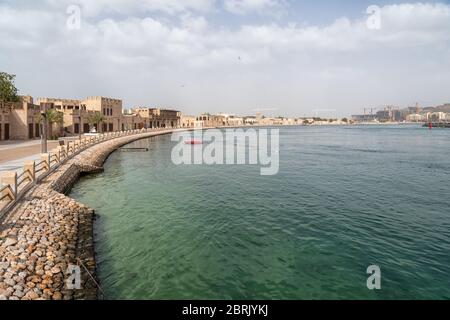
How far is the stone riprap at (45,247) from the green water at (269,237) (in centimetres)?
76

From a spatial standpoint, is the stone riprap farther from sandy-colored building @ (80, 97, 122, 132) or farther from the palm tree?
sandy-colored building @ (80, 97, 122, 132)

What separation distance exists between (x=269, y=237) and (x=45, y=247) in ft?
32.2

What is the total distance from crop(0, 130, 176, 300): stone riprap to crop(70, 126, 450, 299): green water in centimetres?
76

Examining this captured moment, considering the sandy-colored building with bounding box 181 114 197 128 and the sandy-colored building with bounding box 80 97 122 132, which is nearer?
the sandy-colored building with bounding box 80 97 122 132

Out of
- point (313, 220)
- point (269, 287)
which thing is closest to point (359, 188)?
point (313, 220)

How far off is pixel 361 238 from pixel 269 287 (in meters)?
6.78

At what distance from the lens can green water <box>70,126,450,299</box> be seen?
11.0m

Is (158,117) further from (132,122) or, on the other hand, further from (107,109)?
(107,109)

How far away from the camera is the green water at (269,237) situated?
1105cm

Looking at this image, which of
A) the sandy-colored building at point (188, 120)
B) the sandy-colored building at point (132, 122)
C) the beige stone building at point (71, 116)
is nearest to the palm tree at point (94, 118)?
the beige stone building at point (71, 116)

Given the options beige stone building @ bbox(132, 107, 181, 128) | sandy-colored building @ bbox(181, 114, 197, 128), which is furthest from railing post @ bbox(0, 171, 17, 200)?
sandy-colored building @ bbox(181, 114, 197, 128)

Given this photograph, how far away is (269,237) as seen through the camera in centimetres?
1537

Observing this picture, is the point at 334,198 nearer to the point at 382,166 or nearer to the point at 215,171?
the point at 215,171

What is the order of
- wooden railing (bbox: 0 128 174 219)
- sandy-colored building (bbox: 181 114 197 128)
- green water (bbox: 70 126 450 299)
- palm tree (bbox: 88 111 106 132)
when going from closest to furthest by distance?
green water (bbox: 70 126 450 299) < wooden railing (bbox: 0 128 174 219) < palm tree (bbox: 88 111 106 132) < sandy-colored building (bbox: 181 114 197 128)
